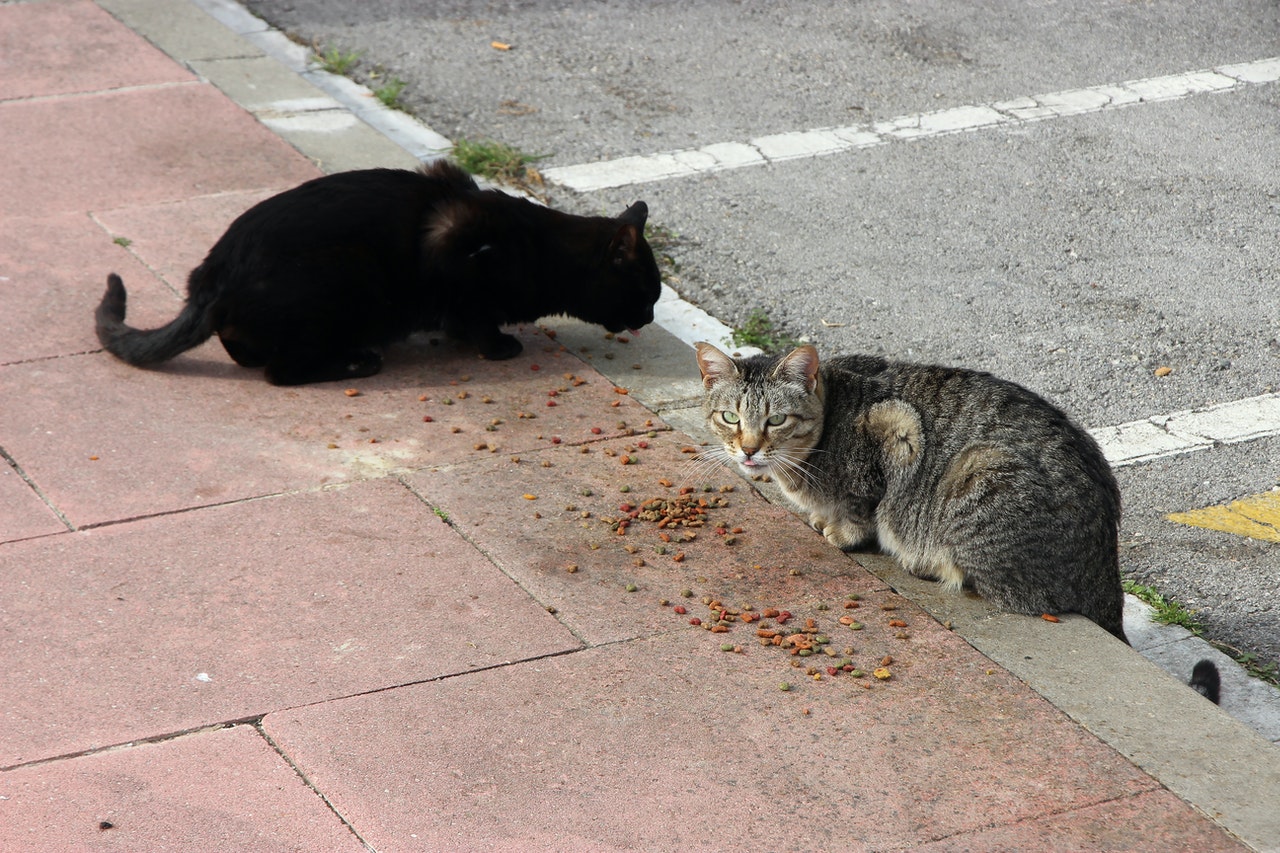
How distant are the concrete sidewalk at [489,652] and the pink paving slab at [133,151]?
4.39ft

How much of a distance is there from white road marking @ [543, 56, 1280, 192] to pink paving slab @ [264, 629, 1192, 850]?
4.30 metres

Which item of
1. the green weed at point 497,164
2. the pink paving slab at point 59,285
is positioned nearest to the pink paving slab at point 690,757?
the pink paving slab at point 59,285

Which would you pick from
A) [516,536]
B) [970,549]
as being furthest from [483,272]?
[970,549]

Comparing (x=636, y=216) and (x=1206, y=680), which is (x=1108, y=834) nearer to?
(x=1206, y=680)

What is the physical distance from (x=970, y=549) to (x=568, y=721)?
1409mm

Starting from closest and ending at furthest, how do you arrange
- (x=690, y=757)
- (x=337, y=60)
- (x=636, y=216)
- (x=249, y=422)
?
(x=690, y=757), (x=249, y=422), (x=636, y=216), (x=337, y=60)

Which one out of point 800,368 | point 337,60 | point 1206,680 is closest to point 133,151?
point 337,60

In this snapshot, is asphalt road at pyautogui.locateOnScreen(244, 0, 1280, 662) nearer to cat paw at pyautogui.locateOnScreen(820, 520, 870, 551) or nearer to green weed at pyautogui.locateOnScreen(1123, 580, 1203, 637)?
green weed at pyautogui.locateOnScreen(1123, 580, 1203, 637)

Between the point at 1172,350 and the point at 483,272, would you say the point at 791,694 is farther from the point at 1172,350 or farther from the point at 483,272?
the point at 1172,350

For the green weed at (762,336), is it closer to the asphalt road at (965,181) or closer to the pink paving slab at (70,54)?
the asphalt road at (965,181)

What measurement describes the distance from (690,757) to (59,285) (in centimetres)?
419

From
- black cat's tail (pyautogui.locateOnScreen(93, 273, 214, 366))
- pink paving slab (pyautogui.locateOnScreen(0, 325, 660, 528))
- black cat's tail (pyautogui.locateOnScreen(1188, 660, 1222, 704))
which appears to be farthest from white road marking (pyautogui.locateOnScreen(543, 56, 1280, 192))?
black cat's tail (pyautogui.locateOnScreen(1188, 660, 1222, 704))

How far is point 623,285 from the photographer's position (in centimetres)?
584

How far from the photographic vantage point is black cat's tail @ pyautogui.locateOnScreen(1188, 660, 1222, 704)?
12.6ft
